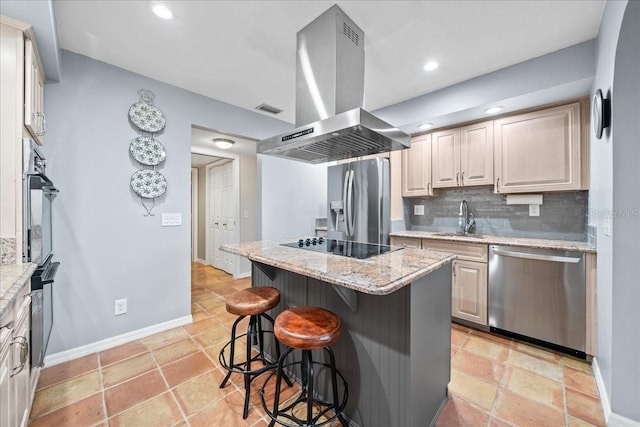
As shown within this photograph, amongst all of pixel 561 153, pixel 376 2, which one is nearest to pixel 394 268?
pixel 376 2

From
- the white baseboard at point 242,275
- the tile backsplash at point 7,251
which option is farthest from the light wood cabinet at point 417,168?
the tile backsplash at point 7,251

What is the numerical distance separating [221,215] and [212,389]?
3876 millimetres

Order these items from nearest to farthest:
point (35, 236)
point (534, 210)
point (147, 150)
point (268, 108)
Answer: point (35, 236), point (147, 150), point (534, 210), point (268, 108)

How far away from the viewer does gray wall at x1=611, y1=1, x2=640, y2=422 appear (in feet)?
4.50

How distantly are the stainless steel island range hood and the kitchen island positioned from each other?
0.76m

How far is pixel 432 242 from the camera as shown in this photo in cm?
289

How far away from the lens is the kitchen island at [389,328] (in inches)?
48.0

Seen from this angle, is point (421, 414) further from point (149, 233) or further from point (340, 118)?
point (149, 233)

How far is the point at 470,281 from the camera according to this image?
266 centimetres

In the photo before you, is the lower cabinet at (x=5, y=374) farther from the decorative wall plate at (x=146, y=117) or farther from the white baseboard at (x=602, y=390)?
the white baseboard at (x=602, y=390)

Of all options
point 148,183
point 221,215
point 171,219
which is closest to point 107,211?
point 148,183

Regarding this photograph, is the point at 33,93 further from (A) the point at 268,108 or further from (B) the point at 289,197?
(B) the point at 289,197

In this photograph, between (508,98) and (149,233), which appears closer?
(508,98)

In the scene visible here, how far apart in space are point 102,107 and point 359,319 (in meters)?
2.72
